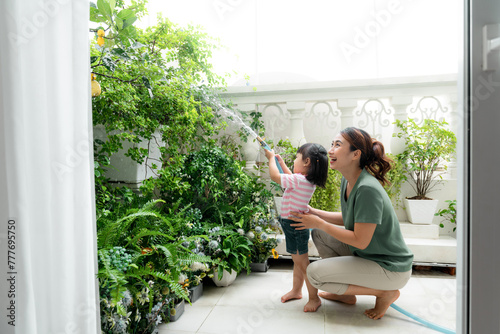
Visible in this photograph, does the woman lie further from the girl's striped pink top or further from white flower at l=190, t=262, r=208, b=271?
white flower at l=190, t=262, r=208, b=271

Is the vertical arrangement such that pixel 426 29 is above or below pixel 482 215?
above

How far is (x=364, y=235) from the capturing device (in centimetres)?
153

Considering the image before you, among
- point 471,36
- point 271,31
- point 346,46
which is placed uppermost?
point 271,31

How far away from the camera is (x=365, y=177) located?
5.37 feet

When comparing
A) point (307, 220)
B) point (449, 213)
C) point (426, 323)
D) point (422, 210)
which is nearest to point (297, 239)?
point (307, 220)

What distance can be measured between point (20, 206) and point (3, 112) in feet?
0.68

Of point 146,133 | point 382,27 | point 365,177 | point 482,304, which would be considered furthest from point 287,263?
point 382,27

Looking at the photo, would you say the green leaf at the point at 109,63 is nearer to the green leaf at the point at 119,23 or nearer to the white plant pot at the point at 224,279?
the green leaf at the point at 119,23

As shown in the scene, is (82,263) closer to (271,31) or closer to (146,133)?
(146,133)

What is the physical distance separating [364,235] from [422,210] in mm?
1286

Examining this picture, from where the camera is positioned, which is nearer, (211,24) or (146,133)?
(146,133)

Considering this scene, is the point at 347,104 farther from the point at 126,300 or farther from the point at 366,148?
the point at 126,300

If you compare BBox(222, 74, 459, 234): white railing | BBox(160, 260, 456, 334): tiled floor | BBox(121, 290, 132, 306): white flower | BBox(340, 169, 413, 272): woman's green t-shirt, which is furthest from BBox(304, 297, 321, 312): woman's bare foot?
BBox(222, 74, 459, 234): white railing

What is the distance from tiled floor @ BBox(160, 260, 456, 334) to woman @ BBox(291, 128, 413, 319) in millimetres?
128
